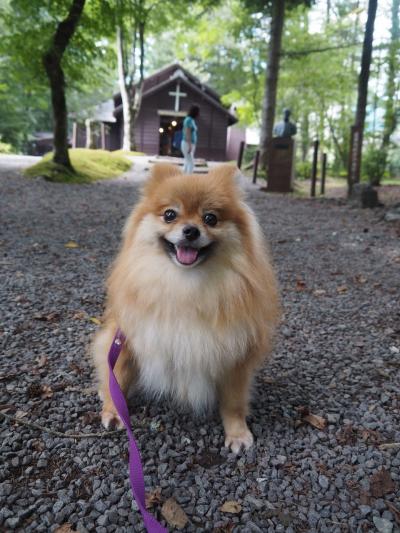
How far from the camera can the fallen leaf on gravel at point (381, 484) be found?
A: 1774 mm

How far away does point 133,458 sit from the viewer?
1.65 m

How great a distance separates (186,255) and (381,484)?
1.36 metres

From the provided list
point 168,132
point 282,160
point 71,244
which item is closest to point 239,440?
point 71,244

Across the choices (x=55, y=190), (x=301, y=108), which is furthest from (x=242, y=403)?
(x=301, y=108)

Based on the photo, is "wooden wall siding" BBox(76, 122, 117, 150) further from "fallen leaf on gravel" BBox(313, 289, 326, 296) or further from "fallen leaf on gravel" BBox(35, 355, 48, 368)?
"fallen leaf on gravel" BBox(35, 355, 48, 368)

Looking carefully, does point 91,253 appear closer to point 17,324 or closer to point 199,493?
point 17,324

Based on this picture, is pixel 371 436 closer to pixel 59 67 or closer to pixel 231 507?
pixel 231 507

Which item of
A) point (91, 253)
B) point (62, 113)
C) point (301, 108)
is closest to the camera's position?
point (91, 253)

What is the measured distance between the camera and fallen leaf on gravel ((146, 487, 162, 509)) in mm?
1690

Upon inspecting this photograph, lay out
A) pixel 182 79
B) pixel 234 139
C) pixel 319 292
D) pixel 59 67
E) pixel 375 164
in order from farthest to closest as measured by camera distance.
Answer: pixel 234 139, pixel 182 79, pixel 375 164, pixel 59 67, pixel 319 292

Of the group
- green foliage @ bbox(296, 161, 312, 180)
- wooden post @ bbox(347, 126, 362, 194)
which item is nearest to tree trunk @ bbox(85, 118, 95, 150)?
green foliage @ bbox(296, 161, 312, 180)

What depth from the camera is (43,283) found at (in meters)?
3.98

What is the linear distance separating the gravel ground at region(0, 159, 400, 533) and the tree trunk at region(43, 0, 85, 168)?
6.75 metres

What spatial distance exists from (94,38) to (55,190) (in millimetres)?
4215
